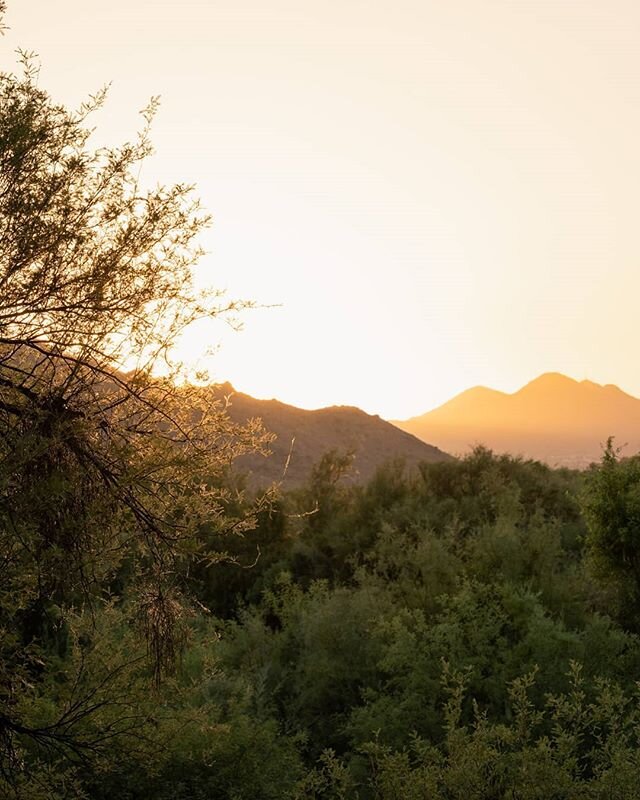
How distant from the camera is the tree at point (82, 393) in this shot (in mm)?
7152

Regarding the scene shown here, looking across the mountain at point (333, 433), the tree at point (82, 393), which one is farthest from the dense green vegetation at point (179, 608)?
the mountain at point (333, 433)

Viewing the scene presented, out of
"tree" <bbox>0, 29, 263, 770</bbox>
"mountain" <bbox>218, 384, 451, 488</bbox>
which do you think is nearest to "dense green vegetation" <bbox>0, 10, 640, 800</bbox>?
"tree" <bbox>0, 29, 263, 770</bbox>

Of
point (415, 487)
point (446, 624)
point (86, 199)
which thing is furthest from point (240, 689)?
point (415, 487)

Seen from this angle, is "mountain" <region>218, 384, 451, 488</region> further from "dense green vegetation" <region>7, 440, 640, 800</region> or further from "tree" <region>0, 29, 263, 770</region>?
"tree" <region>0, 29, 263, 770</region>

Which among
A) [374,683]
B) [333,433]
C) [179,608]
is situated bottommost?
[374,683]

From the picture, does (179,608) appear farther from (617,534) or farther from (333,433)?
(333,433)

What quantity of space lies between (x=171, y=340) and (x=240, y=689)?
22.3 feet

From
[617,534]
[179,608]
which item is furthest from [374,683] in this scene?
[179,608]

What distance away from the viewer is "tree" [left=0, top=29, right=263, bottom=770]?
23.5ft

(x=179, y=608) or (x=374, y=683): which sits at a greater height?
(x=179, y=608)

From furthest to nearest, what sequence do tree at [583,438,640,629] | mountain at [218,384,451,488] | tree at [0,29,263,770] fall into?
mountain at [218,384,451,488] → tree at [583,438,640,629] → tree at [0,29,263,770]

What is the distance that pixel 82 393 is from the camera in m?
7.68

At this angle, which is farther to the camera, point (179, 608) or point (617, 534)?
point (617, 534)

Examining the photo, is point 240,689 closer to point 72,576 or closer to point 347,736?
point 347,736
